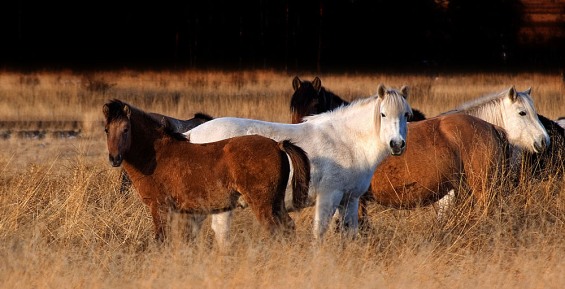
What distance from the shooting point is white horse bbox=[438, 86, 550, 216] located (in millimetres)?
8922

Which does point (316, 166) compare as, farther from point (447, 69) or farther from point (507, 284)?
point (447, 69)

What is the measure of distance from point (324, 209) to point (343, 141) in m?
0.59

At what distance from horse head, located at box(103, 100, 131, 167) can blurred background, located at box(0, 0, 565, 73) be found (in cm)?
1625

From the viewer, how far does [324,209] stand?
23.7ft

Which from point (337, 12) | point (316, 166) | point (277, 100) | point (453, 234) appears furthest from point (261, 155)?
point (337, 12)

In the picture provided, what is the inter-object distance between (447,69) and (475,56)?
1.18m

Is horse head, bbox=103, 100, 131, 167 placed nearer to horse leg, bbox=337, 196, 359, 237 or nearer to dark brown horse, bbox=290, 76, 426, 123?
horse leg, bbox=337, 196, 359, 237

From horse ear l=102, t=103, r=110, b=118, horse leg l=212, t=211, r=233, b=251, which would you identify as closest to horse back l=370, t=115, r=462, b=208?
horse leg l=212, t=211, r=233, b=251

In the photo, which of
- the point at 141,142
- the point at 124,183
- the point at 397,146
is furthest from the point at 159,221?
the point at 124,183

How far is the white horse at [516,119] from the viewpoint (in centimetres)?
892

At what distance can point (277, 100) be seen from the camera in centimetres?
1880

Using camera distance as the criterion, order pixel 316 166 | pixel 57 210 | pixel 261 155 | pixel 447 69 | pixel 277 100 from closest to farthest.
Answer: pixel 261 155, pixel 316 166, pixel 57 210, pixel 277 100, pixel 447 69

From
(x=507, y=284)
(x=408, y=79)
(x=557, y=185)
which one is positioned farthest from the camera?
(x=408, y=79)

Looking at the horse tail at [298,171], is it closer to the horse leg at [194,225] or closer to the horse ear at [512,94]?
the horse leg at [194,225]
